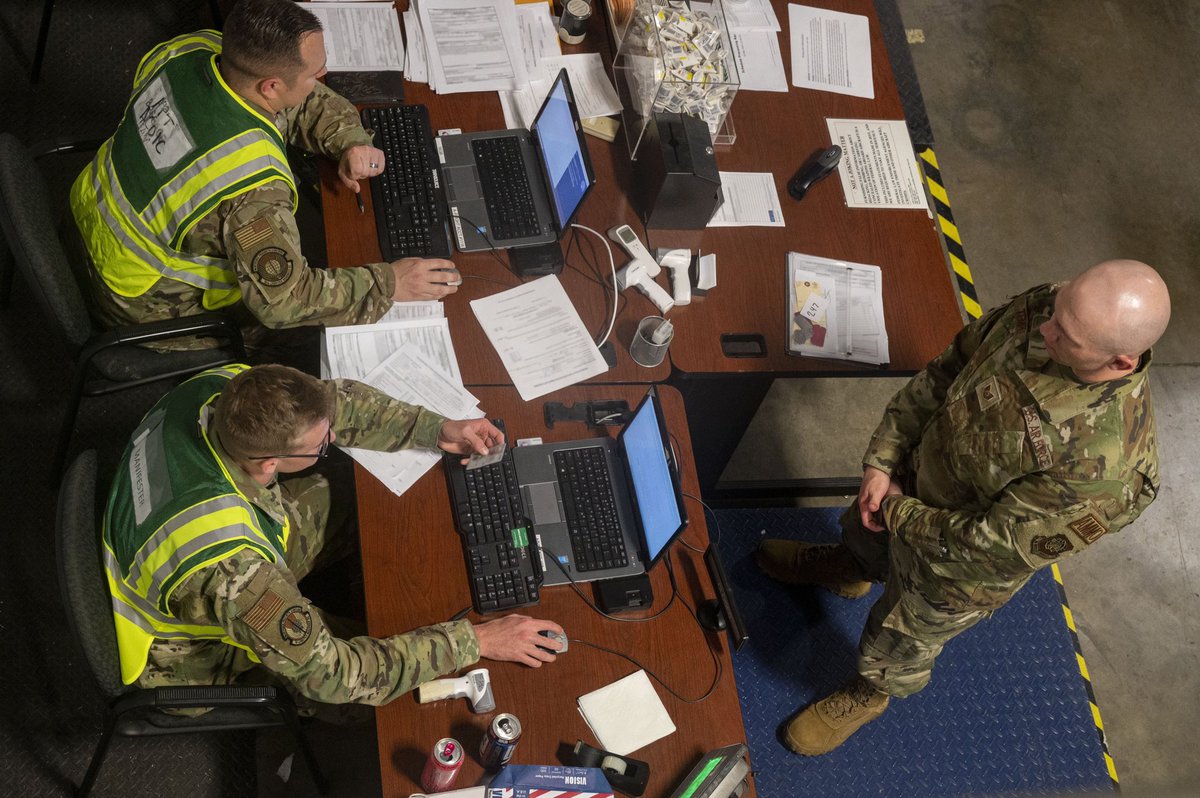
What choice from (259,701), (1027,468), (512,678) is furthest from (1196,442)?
(259,701)

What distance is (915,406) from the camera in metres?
2.72

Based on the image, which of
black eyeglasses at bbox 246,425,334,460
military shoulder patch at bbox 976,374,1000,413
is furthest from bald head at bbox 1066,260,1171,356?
black eyeglasses at bbox 246,425,334,460

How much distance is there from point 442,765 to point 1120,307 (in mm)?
1647

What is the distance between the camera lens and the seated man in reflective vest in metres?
2.43

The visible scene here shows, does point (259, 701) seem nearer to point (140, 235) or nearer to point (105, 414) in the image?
point (140, 235)

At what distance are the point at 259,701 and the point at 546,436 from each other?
35.5 inches

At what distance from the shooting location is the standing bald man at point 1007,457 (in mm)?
2154

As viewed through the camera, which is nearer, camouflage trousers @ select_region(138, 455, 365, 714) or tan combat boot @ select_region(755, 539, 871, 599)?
camouflage trousers @ select_region(138, 455, 365, 714)

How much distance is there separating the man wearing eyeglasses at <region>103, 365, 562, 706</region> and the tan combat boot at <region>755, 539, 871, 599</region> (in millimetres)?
1237

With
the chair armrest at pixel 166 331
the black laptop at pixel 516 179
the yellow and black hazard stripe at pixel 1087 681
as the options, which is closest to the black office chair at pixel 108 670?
the chair armrest at pixel 166 331

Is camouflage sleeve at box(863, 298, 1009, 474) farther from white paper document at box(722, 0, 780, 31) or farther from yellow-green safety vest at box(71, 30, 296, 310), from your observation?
yellow-green safety vest at box(71, 30, 296, 310)

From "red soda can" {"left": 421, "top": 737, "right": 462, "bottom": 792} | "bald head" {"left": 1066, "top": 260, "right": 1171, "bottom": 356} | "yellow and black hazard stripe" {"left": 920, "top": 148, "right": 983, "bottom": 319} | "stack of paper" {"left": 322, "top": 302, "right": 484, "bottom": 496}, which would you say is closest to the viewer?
"red soda can" {"left": 421, "top": 737, "right": 462, "bottom": 792}

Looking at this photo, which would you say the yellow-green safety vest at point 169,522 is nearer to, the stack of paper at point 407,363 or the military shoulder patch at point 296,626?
the military shoulder patch at point 296,626

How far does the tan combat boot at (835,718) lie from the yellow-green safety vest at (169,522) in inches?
65.3
